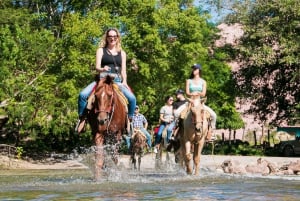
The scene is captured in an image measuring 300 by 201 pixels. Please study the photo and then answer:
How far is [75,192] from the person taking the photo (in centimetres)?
1084

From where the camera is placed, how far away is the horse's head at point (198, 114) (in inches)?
643

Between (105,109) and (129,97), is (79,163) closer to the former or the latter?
(129,97)

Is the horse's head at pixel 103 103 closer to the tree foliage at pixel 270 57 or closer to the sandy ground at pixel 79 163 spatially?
the sandy ground at pixel 79 163

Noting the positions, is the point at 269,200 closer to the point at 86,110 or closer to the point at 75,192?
the point at 75,192

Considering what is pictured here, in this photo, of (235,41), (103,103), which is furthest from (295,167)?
(235,41)

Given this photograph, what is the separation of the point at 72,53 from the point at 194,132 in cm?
1955

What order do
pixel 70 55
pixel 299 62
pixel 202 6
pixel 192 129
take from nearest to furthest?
pixel 192 129, pixel 70 55, pixel 299 62, pixel 202 6

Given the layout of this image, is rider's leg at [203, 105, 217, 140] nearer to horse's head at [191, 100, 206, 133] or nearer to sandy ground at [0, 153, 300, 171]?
horse's head at [191, 100, 206, 133]

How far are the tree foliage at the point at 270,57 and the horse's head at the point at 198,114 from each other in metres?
23.3

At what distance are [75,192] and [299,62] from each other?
96.8ft

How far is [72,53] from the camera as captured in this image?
3538 cm

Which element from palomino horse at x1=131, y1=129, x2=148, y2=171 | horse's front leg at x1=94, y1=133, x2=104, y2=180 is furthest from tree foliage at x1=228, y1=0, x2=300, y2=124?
horse's front leg at x1=94, y1=133, x2=104, y2=180

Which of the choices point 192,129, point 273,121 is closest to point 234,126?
point 273,121

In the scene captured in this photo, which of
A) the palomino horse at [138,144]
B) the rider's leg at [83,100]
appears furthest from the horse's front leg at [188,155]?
the palomino horse at [138,144]
